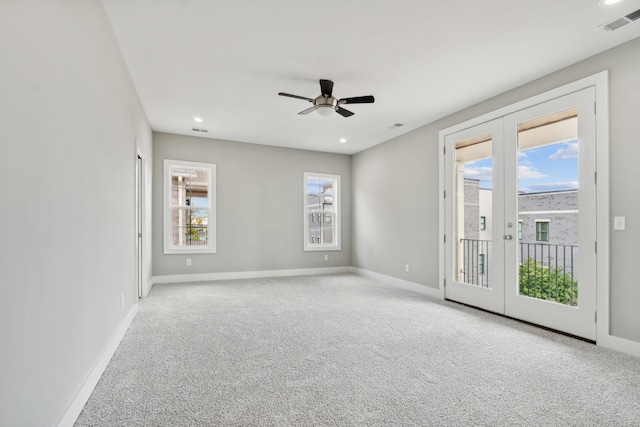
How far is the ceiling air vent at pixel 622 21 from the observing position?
2452 millimetres

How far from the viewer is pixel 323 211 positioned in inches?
285

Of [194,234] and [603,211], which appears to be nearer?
[603,211]

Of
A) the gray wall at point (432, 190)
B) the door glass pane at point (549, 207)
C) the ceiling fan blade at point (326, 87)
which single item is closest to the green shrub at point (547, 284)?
the door glass pane at point (549, 207)

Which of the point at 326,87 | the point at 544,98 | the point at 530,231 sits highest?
the point at 326,87

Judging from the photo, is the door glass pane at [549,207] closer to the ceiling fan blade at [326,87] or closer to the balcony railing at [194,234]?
the ceiling fan blade at [326,87]

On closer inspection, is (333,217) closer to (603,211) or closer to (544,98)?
(544,98)

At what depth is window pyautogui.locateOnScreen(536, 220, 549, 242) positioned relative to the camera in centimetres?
346

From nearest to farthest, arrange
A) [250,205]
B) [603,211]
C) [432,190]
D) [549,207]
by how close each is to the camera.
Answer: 1. [603,211]
2. [549,207]
3. [432,190]
4. [250,205]

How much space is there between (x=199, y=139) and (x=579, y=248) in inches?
232

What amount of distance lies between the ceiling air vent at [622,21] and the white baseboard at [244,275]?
565cm

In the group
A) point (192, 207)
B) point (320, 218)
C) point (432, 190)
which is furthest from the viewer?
point (320, 218)

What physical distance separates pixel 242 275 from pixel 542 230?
4.96 meters

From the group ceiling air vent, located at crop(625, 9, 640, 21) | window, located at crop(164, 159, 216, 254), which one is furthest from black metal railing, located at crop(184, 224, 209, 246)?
ceiling air vent, located at crop(625, 9, 640, 21)

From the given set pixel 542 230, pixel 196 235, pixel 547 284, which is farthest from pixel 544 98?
pixel 196 235
